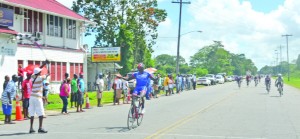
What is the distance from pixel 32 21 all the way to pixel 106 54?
9.05 metres

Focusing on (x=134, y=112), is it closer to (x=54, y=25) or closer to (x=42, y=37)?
(x=42, y=37)

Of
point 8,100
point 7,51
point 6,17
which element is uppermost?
point 6,17

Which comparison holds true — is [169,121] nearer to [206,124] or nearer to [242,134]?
[206,124]

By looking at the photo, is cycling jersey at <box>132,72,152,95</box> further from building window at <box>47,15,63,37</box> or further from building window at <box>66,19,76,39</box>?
building window at <box>66,19,76,39</box>

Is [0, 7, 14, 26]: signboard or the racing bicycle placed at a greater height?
[0, 7, 14, 26]: signboard

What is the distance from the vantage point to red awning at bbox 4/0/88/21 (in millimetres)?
32375

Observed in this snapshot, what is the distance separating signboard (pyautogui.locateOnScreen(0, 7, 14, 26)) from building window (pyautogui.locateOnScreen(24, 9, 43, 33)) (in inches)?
133

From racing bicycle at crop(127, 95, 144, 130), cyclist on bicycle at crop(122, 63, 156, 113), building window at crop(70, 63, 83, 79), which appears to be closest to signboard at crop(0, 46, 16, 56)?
building window at crop(70, 63, 83, 79)

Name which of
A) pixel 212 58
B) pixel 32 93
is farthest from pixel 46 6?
pixel 212 58

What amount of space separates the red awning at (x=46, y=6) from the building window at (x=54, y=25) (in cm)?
74

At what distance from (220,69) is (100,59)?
109 m

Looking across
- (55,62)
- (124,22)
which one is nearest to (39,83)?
(55,62)

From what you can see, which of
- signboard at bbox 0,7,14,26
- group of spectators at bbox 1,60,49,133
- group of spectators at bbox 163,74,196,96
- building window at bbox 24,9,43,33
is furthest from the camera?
group of spectators at bbox 163,74,196,96

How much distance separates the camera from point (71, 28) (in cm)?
4081
